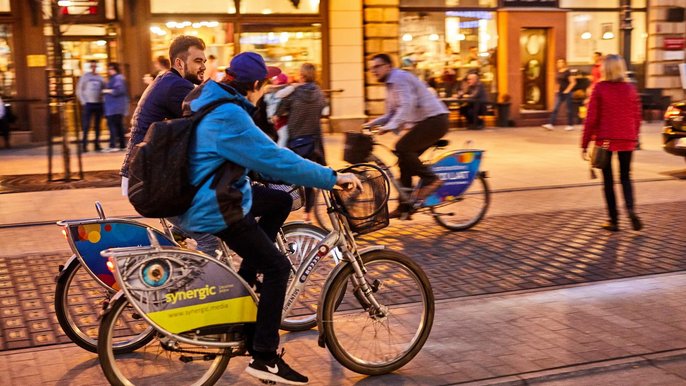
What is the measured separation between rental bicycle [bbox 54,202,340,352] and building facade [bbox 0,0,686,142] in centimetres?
1232

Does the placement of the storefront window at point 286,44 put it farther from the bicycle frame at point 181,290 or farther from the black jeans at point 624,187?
the bicycle frame at point 181,290

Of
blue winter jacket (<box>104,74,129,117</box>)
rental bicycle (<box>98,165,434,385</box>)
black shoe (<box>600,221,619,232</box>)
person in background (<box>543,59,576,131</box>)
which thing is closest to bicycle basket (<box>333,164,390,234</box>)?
rental bicycle (<box>98,165,434,385</box>)

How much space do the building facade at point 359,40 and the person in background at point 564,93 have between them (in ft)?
3.07

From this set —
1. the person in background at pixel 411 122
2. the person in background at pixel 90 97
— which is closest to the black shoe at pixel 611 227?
the person in background at pixel 411 122

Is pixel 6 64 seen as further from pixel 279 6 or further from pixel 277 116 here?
pixel 277 116

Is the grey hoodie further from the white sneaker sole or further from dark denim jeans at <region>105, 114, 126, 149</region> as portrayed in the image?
the white sneaker sole

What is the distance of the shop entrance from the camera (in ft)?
72.4

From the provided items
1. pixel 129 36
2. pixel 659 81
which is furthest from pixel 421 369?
pixel 659 81

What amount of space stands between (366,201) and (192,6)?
15458 millimetres

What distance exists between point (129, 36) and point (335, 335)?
15.4 metres

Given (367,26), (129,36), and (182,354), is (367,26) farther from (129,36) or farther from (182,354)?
(182,354)

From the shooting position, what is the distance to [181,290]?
14.3 ft

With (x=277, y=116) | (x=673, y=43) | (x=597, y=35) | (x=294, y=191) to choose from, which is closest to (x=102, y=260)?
(x=294, y=191)

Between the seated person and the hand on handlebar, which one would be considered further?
the seated person
